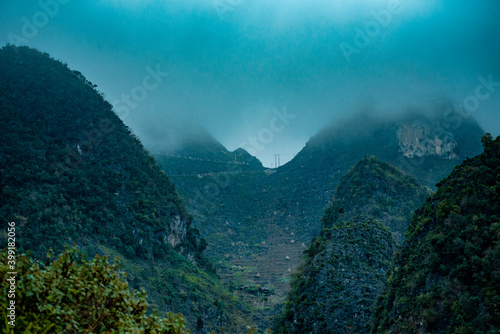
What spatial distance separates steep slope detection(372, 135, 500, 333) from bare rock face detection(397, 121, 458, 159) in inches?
4211

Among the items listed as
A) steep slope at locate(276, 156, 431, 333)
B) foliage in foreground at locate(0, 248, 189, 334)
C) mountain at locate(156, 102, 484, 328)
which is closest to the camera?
foliage in foreground at locate(0, 248, 189, 334)

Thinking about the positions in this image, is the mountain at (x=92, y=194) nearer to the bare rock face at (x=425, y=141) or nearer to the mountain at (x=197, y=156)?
the mountain at (x=197, y=156)

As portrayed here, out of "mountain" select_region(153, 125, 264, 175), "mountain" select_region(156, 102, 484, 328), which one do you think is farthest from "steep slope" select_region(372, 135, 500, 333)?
"mountain" select_region(153, 125, 264, 175)

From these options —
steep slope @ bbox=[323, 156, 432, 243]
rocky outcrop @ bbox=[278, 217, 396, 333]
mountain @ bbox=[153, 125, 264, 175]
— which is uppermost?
mountain @ bbox=[153, 125, 264, 175]

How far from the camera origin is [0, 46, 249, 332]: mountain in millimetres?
43281

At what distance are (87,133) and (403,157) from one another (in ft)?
363

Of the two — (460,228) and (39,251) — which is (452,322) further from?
(39,251)

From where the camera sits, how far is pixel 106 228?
5103 centimetres

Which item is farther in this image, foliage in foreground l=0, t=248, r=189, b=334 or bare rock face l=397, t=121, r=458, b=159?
bare rock face l=397, t=121, r=458, b=159

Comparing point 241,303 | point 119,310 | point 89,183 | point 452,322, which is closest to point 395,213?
point 241,303

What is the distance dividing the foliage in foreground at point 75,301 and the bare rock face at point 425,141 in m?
134

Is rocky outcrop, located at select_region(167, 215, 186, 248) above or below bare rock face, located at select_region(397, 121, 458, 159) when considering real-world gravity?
below

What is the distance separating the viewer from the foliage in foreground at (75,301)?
8.21 metres

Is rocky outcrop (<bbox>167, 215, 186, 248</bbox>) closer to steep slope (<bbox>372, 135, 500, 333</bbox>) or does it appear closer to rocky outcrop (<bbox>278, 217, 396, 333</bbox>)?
rocky outcrop (<bbox>278, 217, 396, 333</bbox>)
